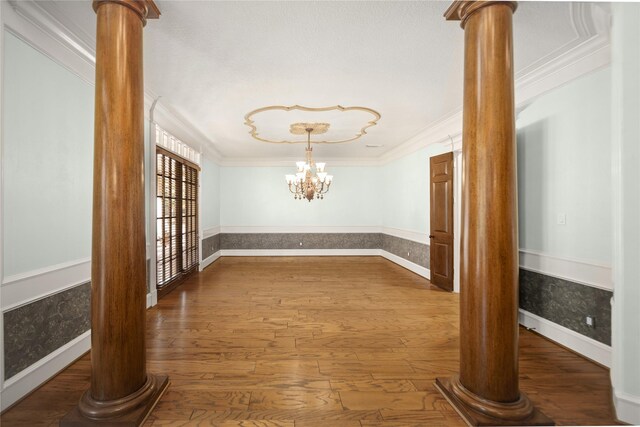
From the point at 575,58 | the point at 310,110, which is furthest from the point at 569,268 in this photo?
the point at 310,110

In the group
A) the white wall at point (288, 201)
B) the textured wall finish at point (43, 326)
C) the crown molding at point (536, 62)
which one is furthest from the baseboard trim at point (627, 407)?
the white wall at point (288, 201)

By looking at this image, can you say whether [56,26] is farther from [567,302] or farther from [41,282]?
[567,302]

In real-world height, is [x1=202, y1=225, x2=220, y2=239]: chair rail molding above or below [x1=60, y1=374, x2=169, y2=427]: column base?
above

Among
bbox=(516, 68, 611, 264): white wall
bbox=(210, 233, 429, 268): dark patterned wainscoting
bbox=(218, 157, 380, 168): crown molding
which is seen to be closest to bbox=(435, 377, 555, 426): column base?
bbox=(516, 68, 611, 264): white wall

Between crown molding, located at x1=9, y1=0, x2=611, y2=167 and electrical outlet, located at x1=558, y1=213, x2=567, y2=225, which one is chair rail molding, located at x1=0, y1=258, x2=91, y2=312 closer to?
crown molding, located at x1=9, y1=0, x2=611, y2=167

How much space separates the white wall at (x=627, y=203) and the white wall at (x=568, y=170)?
2.99 ft

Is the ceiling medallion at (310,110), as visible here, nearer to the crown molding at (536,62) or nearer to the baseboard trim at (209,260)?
the crown molding at (536,62)

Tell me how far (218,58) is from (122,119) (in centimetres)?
134

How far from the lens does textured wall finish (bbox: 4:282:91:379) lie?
6.59 ft

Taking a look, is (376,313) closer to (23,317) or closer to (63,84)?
(23,317)

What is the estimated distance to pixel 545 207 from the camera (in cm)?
310

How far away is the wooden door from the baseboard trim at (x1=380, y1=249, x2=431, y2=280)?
467 millimetres

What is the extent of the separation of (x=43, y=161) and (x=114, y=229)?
3.42 ft

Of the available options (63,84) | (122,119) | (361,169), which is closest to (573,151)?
(122,119)
